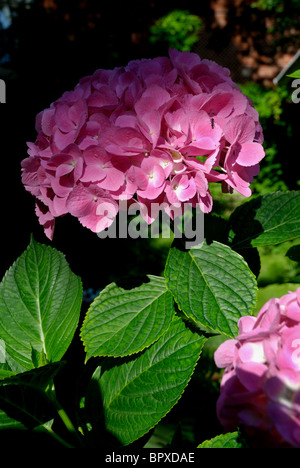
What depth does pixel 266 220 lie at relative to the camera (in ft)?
3.62

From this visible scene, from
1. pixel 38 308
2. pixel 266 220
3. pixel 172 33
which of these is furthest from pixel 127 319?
pixel 172 33

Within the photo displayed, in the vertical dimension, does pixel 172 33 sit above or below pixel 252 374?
below

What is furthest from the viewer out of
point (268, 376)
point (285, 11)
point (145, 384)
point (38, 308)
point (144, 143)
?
point (285, 11)

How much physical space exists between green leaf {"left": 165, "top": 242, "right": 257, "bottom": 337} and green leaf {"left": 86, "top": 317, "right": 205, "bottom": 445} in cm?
10

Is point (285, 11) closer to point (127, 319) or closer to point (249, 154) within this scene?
point (249, 154)

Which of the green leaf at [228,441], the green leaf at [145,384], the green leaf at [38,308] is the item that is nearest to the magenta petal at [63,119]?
the green leaf at [38,308]

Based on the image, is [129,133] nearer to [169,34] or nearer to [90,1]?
[169,34]

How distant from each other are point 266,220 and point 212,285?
295 millimetres

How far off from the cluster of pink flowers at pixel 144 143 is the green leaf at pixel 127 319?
24cm

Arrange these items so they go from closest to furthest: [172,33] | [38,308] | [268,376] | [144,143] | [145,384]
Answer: [268,376], [144,143], [145,384], [38,308], [172,33]

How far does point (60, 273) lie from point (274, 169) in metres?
2.76

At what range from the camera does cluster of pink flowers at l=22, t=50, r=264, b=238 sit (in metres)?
0.82

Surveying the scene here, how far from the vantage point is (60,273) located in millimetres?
1085

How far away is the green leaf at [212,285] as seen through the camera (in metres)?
0.86
